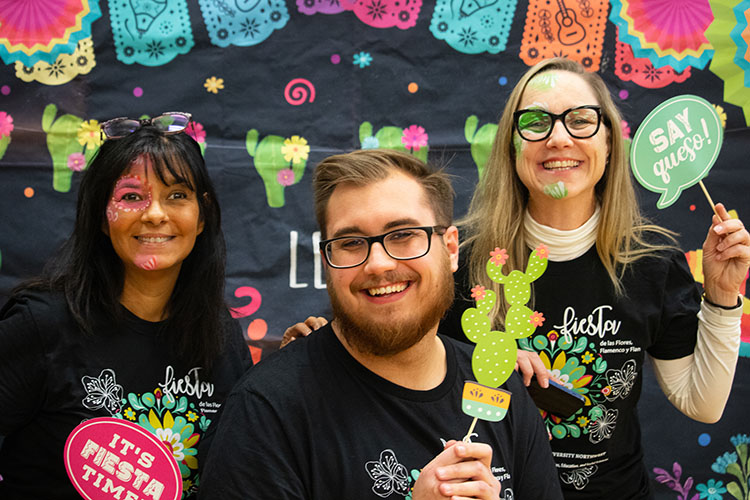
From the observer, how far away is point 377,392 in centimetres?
142

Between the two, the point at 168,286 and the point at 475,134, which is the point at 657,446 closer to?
the point at 475,134

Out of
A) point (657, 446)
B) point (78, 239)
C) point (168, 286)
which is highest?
point (78, 239)

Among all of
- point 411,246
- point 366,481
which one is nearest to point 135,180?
point 411,246

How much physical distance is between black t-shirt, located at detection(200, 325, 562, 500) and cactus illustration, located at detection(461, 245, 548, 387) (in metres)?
0.13

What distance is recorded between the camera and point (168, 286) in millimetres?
1841

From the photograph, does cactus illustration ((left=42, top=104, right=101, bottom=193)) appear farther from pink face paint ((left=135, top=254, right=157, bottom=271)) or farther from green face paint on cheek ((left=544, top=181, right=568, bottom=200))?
green face paint on cheek ((left=544, top=181, right=568, bottom=200))

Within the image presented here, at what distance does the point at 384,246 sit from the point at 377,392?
31 centimetres

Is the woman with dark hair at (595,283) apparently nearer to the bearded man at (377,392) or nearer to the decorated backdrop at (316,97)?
the bearded man at (377,392)

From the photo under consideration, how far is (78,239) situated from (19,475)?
0.61 m

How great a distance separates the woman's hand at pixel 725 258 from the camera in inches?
70.2

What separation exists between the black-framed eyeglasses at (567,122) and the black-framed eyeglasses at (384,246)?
0.59 meters

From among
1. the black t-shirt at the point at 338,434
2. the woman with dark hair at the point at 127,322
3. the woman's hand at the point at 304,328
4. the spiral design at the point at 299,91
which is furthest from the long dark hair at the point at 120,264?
the spiral design at the point at 299,91

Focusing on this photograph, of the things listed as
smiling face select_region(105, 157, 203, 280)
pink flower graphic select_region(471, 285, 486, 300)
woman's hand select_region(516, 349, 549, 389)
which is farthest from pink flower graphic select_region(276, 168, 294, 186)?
pink flower graphic select_region(471, 285, 486, 300)

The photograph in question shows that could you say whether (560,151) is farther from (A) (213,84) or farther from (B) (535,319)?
(A) (213,84)
